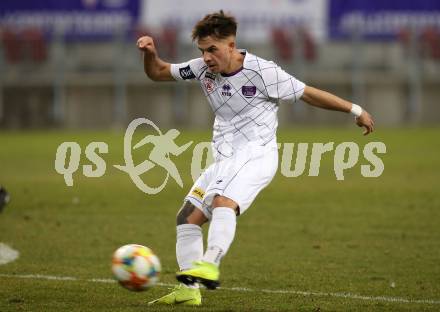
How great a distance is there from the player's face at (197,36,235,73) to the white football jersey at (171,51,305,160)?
17 cm

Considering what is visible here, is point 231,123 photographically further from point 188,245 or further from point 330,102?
point 188,245

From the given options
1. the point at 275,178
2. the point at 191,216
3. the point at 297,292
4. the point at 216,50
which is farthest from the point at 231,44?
the point at 275,178

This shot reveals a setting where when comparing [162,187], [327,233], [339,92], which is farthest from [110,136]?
[327,233]

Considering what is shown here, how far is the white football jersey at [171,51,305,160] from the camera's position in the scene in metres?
7.50

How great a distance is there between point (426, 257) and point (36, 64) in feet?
78.6

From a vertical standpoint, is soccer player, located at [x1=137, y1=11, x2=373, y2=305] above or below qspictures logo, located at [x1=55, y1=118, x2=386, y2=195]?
above

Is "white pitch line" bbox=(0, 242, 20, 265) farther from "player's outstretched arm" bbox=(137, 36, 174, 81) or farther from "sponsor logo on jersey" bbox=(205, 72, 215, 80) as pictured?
"sponsor logo on jersey" bbox=(205, 72, 215, 80)

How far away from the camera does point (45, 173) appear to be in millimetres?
18484

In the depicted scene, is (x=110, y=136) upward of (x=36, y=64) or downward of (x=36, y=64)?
downward

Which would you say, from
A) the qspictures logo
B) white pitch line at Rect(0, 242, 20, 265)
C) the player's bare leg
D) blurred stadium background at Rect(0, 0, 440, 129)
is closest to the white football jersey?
the player's bare leg

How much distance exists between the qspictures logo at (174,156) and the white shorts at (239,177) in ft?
26.9

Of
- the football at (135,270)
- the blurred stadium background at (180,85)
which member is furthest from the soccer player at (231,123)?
the blurred stadium background at (180,85)

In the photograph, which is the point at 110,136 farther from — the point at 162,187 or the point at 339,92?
the point at 162,187

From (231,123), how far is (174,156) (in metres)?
13.5
